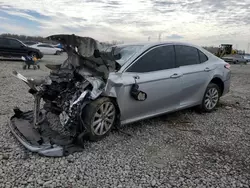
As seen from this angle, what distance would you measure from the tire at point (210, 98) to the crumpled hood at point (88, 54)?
2.43 meters

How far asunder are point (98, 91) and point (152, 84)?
1.01m

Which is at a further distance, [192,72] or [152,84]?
[192,72]

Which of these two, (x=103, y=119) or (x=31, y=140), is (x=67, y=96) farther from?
(x=31, y=140)

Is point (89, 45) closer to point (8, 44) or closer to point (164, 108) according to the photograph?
point (164, 108)

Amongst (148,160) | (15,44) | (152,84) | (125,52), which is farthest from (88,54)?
(15,44)

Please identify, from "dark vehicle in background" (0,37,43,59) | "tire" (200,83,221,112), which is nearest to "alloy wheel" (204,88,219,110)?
"tire" (200,83,221,112)

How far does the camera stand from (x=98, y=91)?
3.58 metres

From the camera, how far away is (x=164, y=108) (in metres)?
4.44

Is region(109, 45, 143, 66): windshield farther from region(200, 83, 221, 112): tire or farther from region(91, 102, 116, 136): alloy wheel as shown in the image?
region(200, 83, 221, 112): tire

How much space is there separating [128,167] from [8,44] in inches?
602

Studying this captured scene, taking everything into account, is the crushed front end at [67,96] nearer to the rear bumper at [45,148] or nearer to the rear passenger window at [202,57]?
the rear bumper at [45,148]

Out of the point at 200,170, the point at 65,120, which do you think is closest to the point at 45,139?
the point at 65,120

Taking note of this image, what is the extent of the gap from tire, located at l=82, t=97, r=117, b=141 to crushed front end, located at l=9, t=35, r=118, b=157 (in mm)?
80

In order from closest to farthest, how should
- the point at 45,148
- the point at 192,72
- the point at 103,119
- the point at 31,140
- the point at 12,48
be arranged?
1. the point at 45,148
2. the point at 31,140
3. the point at 103,119
4. the point at 192,72
5. the point at 12,48
